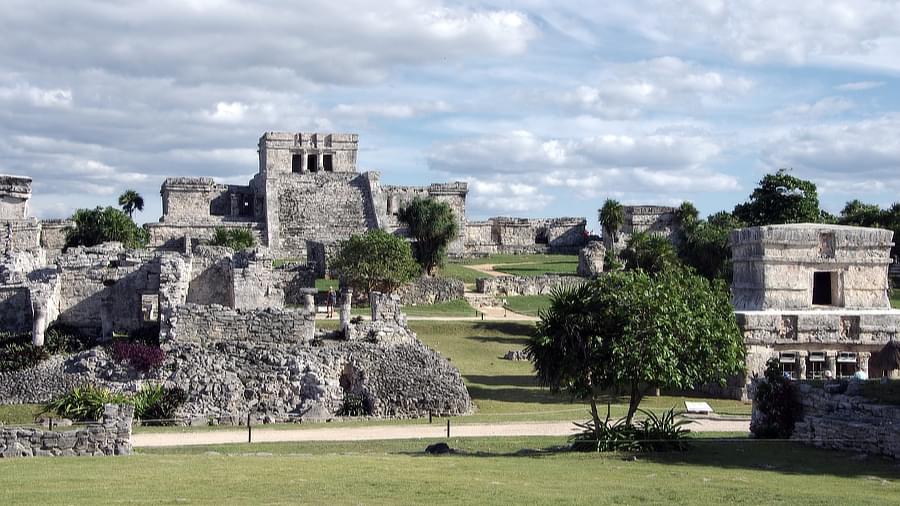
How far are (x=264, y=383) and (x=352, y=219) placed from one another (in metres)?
38.8

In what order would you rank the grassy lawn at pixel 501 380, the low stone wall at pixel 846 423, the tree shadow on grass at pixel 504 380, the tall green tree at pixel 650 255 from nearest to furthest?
the low stone wall at pixel 846 423 < the grassy lawn at pixel 501 380 < the tree shadow on grass at pixel 504 380 < the tall green tree at pixel 650 255

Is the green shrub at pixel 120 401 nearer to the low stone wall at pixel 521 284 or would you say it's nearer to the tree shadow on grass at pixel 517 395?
the tree shadow on grass at pixel 517 395

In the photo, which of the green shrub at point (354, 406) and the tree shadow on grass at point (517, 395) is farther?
the tree shadow on grass at point (517, 395)

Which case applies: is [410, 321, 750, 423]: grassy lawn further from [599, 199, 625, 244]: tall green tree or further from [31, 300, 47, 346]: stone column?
[599, 199, 625, 244]: tall green tree

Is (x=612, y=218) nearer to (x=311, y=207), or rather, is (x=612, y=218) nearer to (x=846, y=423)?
(x=311, y=207)

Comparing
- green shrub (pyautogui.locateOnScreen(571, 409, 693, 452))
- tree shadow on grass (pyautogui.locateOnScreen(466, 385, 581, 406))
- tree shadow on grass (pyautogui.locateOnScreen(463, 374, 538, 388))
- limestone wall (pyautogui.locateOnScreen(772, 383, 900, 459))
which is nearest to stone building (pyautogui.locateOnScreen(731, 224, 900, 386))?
tree shadow on grass (pyautogui.locateOnScreen(463, 374, 538, 388))

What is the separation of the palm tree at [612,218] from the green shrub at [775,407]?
1884 inches

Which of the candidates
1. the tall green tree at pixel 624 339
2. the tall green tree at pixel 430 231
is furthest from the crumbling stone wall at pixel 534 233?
the tall green tree at pixel 624 339

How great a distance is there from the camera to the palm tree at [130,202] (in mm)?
78000

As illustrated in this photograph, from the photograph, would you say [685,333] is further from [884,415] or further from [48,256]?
[48,256]

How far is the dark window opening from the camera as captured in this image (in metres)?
37.3

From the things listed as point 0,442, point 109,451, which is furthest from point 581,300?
point 0,442

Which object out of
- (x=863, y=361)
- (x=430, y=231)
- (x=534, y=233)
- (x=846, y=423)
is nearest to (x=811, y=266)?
(x=863, y=361)

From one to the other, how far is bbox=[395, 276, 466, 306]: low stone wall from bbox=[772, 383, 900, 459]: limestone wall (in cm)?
2664
